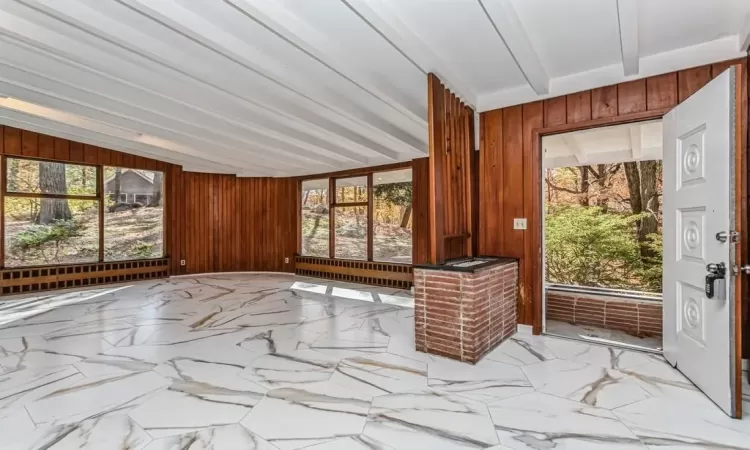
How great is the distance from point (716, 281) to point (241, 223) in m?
7.84

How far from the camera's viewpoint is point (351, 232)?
280 inches

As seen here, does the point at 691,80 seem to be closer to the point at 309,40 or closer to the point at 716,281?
the point at 716,281

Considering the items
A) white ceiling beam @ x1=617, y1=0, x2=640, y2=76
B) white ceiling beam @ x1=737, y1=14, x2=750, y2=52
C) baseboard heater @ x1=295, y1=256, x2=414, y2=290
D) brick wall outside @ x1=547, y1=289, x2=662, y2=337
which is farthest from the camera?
baseboard heater @ x1=295, y1=256, x2=414, y2=290

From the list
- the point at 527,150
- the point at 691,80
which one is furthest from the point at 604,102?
the point at 527,150

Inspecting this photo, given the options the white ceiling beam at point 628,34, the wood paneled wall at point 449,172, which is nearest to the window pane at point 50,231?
the wood paneled wall at point 449,172

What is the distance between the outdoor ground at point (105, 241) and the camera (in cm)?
553

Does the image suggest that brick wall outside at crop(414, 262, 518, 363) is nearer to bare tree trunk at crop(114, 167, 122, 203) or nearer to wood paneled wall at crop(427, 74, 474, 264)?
Result: wood paneled wall at crop(427, 74, 474, 264)

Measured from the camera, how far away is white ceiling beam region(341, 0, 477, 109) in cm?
218

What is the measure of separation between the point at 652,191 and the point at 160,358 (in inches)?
340

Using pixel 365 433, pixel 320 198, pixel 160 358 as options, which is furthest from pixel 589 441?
pixel 320 198

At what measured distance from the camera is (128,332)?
363 cm

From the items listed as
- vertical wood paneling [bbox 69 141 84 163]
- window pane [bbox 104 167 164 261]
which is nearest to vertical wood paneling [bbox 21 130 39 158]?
vertical wood paneling [bbox 69 141 84 163]

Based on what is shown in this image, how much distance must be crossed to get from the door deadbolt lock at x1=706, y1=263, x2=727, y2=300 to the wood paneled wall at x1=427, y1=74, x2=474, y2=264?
1.71 meters

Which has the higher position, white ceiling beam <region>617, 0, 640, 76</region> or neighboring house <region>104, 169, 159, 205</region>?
white ceiling beam <region>617, 0, 640, 76</region>
